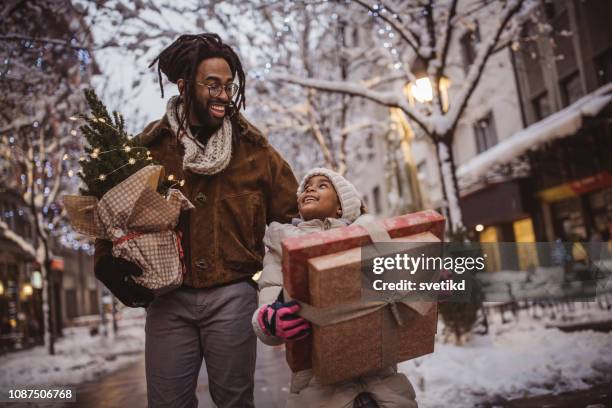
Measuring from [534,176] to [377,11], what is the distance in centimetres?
1113

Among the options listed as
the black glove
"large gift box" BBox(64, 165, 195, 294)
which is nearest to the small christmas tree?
"large gift box" BBox(64, 165, 195, 294)

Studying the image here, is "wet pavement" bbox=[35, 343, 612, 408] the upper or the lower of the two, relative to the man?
lower

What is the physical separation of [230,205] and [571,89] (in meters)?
15.8

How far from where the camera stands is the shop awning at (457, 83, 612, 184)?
11117 mm

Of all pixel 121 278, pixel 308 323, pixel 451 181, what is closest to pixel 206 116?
pixel 121 278

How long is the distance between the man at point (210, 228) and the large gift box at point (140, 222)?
8 centimetres

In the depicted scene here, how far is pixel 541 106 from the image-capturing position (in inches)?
670

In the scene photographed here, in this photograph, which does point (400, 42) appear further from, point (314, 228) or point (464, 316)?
point (314, 228)

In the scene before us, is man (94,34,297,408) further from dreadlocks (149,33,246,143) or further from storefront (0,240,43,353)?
storefront (0,240,43,353)

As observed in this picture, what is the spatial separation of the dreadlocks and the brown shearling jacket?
0.58ft

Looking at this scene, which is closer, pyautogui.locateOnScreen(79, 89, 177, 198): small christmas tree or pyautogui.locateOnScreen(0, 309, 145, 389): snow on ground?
pyautogui.locateOnScreen(79, 89, 177, 198): small christmas tree

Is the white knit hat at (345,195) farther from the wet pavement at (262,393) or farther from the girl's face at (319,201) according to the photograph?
the wet pavement at (262,393)

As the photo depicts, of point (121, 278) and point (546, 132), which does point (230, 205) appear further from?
point (546, 132)

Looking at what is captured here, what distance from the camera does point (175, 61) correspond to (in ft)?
9.09
